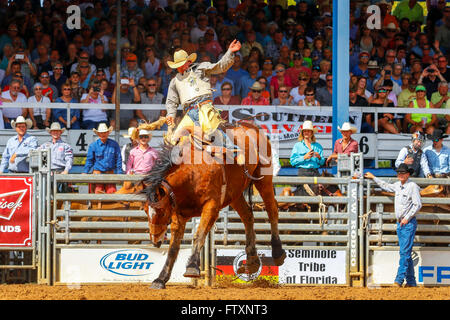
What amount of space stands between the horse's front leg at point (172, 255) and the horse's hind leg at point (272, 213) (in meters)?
1.57

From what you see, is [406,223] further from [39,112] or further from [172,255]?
[39,112]

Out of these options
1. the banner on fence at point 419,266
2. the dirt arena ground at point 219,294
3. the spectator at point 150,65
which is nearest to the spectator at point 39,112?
the spectator at point 150,65

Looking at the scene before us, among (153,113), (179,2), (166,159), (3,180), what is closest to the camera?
(166,159)

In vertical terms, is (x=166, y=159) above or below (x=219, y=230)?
above

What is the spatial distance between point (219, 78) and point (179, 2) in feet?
6.96

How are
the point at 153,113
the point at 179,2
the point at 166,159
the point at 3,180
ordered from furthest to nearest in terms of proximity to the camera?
1. the point at 179,2
2. the point at 153,113
3. the point at 3,180
4. the point at 166,159

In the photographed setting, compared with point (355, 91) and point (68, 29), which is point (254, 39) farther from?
point (68, 29)

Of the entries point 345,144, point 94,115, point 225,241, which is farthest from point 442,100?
point 94,115

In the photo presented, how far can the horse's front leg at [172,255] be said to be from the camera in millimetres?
9297

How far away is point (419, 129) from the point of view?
14984 millimetres

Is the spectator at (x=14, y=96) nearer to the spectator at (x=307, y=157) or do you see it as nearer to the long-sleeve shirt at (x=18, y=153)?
the long-sleeve shirt at (x=18, y=153)

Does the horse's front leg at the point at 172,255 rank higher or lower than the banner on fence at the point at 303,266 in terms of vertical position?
higher

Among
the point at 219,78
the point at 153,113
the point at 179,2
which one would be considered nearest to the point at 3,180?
the point at 153,113

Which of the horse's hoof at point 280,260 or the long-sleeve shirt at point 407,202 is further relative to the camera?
the long-sleeve shirt at point 407,202
